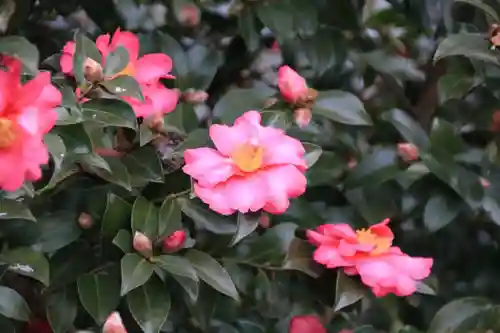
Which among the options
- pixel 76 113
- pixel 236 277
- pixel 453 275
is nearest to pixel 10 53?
pixel 76 113

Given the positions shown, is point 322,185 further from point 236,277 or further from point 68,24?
point 68,24

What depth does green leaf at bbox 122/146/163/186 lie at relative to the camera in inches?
31.0

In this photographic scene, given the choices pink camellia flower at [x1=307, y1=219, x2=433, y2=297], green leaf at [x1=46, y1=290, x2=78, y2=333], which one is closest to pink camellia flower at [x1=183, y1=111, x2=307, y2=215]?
pink camellia flower at [x1=307, y1=219, x2=433, y2=297]

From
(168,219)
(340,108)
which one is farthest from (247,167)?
(340,108)

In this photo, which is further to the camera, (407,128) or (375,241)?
(407,128)

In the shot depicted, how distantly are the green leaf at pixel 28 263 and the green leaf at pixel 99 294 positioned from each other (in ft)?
0.14

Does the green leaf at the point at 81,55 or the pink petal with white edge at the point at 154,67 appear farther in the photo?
the pink petal with white edge at the point at 154,67

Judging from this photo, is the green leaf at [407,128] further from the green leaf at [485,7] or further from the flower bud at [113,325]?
the flower bud at [113,325]

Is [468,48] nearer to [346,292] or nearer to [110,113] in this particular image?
[346,292]

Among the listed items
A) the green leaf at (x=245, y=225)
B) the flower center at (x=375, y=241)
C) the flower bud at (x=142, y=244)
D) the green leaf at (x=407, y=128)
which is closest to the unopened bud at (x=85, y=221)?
the flower bud at (x=142, y=244)

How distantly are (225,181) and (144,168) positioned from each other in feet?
0.43

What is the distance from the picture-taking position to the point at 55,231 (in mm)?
803

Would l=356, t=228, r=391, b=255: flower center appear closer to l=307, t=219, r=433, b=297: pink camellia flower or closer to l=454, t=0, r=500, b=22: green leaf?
l=307, t=219, r=433, b=297: pink camellia flower

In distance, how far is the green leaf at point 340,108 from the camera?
0.86 meters
